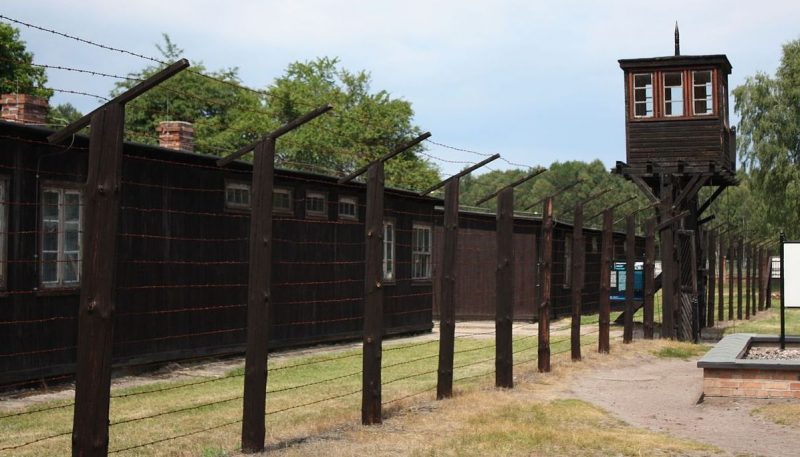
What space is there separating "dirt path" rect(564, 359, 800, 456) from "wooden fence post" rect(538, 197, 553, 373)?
2.31ft

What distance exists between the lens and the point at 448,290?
41.5 feet

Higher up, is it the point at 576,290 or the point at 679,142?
the point at 679,142

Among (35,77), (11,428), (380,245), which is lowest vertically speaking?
(11,428)

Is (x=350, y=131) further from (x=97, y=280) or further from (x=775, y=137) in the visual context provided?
(x=97, y=280)

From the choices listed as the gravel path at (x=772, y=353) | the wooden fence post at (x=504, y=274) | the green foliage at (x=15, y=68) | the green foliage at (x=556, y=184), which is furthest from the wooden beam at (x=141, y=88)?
the green foliage at (x=556, y=184)

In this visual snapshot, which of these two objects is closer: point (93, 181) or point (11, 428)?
point (93, 181)

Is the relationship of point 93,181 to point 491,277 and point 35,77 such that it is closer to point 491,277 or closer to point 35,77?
point 491,277

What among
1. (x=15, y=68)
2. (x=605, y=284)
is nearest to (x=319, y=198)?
(x=605, y=284)

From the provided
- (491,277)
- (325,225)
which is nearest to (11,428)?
(325,225)

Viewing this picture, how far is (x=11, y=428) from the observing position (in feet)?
35.8

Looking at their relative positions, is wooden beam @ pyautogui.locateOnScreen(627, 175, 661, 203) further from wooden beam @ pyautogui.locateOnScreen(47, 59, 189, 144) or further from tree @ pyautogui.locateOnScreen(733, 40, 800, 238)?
tree @ pyautogui.locateOnScreen(733, 40, 800, 238)

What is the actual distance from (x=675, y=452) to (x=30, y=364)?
342 inches

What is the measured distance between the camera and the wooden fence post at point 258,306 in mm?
8727

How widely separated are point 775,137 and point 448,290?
47481mm
